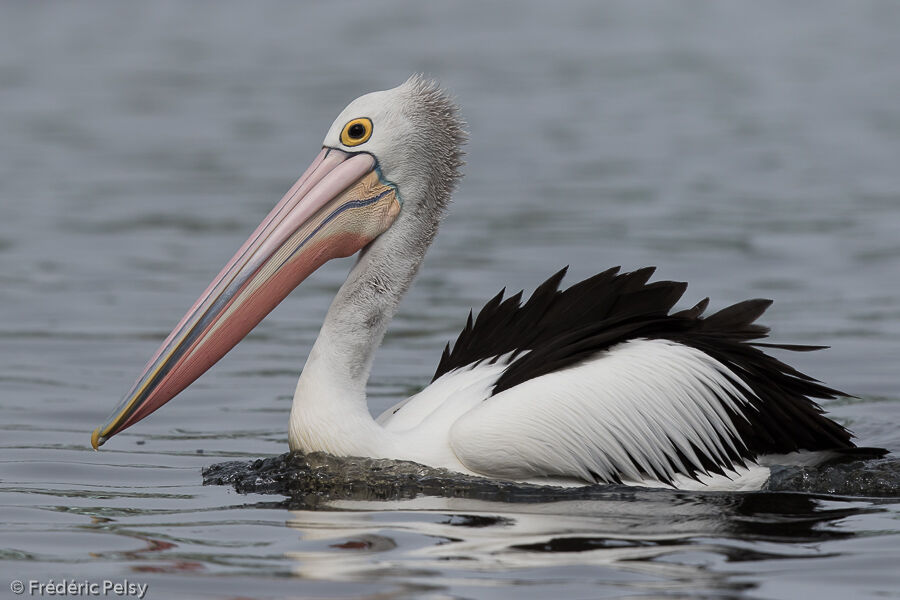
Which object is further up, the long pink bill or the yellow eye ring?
the yellow eye ring

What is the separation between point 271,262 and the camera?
5543mm

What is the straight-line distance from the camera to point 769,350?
8523mm

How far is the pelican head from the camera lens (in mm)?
5453

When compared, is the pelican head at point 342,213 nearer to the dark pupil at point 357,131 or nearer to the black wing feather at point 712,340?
the dark pupil at point 357,131

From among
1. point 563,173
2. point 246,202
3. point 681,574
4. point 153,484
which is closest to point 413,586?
point 681,574

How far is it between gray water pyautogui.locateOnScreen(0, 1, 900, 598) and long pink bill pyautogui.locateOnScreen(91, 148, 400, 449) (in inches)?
17.2

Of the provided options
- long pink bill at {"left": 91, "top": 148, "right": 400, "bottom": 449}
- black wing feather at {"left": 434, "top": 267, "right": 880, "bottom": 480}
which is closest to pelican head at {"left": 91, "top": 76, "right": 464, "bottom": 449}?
long pink bill at {"left": 91, "top": 148, "right": 400, "bottom": 449}

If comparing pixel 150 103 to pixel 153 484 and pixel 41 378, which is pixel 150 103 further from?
pixel 153 484

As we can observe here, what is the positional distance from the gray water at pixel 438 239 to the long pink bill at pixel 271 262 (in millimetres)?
436

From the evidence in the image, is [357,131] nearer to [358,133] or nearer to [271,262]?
[358,133]

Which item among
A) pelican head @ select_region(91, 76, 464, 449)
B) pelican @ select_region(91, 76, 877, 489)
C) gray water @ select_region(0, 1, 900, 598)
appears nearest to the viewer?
gray water @ select_region(0, 1, 900, 598)

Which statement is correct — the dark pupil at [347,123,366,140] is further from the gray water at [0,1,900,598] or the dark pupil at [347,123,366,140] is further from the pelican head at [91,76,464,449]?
the gray water at [0,1,900,598]

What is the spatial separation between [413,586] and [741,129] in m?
13.4

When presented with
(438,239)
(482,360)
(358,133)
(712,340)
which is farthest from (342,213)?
(438,239)
